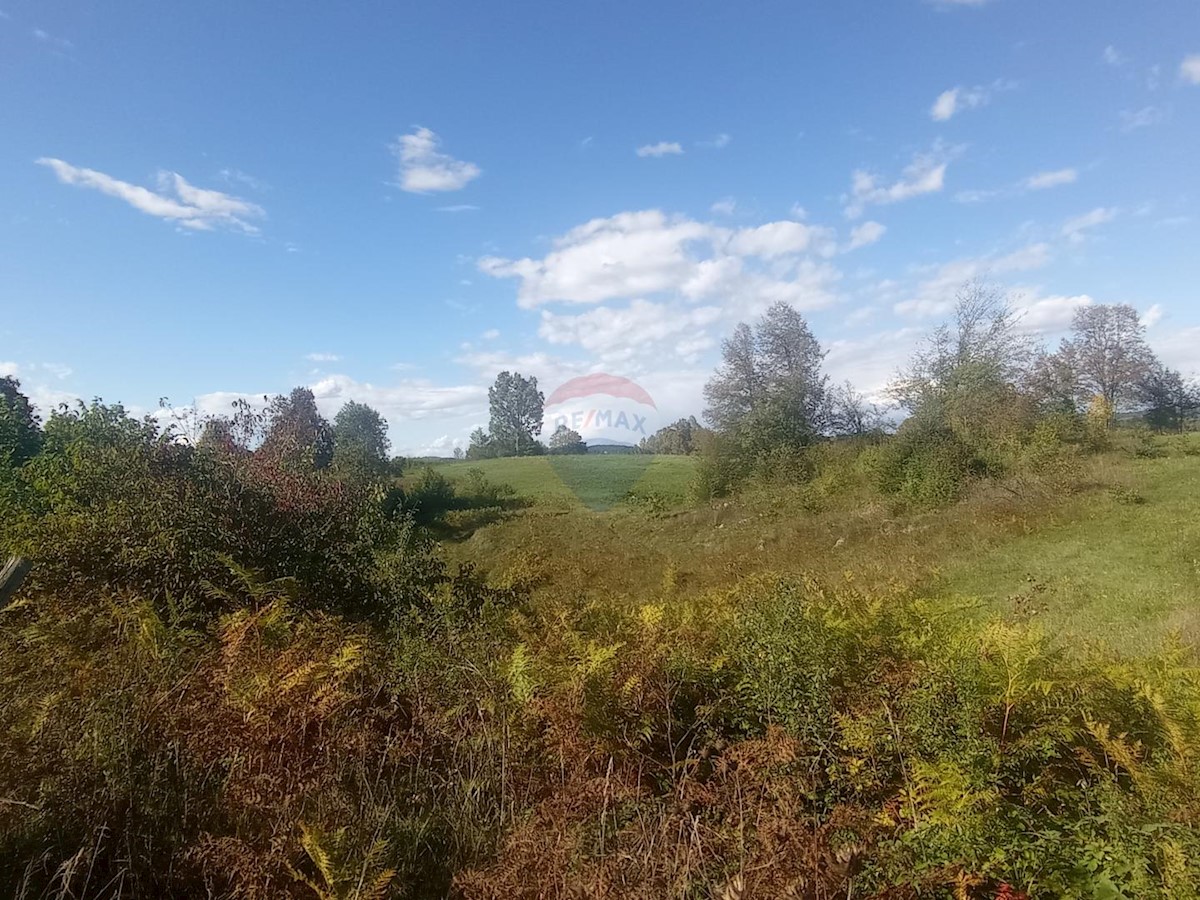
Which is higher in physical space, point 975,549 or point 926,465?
point 926,465

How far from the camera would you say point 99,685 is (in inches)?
Result: 138

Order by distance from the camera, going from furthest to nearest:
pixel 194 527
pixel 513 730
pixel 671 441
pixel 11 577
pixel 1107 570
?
pixel 671 441
pixel 1107 570
pixel 194 527
pixel 513 730
pixel 11 577

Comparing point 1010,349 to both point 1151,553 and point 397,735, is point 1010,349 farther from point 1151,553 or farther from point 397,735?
point 397,735

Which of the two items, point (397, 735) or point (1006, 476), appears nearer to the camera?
point (397, 735)

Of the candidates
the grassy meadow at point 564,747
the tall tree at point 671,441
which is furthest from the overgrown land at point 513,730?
the tall tree at point 671,441

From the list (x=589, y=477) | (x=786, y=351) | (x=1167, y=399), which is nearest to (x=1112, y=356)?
(x=1167, y=399)

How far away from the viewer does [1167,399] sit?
3447cm

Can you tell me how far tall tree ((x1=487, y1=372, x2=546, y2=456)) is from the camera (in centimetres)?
5988

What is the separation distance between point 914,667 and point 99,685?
13.4 feet

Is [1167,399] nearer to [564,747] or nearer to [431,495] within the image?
[431,495]

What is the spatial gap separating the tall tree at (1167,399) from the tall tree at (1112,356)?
49 centimetres

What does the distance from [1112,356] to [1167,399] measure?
3.32 meters

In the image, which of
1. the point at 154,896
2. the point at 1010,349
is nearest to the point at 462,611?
the point at 154,896

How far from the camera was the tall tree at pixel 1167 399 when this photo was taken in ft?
107
